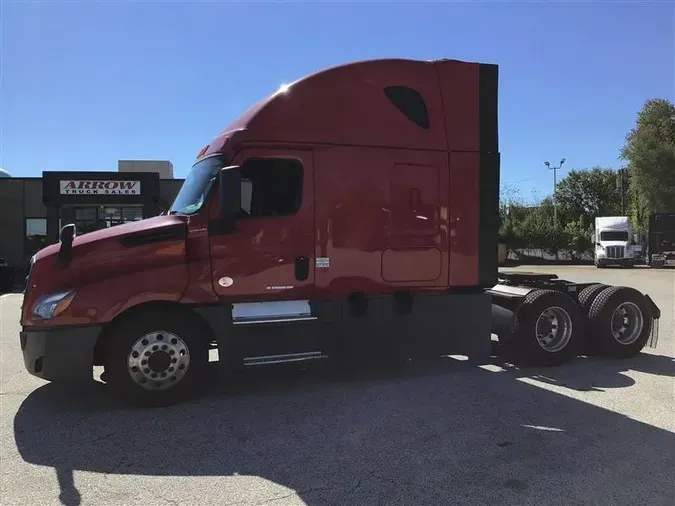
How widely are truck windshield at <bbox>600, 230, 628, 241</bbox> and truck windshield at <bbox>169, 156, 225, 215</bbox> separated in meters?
36.5

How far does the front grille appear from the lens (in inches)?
1432

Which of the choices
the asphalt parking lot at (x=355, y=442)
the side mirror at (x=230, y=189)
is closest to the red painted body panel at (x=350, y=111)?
the side mirror at (x=230, y=189)

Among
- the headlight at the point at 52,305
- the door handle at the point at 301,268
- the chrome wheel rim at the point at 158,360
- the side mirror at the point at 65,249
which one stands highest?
the side mirror at the point at 65,249

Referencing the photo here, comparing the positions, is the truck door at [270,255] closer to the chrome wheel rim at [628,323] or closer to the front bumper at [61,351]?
the front bumper at [61,351]

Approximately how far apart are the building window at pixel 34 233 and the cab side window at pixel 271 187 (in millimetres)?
27628

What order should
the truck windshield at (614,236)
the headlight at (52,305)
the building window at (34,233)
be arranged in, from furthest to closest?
the truck windshield at (614,236) → the building window at (34,233) → the headlight at (52,305)

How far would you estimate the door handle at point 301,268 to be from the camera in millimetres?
6090

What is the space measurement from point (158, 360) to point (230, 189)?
6.15 feet

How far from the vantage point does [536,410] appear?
5.47 metres

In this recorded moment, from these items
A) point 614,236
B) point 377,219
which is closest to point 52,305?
point 377,219

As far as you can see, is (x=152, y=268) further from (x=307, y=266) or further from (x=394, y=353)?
(x=394, y=353)

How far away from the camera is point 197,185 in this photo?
6.20 m

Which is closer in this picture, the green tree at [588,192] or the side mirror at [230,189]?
the side mirror at [230,189]

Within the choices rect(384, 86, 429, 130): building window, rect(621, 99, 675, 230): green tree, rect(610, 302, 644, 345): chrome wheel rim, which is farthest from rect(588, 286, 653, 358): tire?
rect(621, 99, 675, 230): green tree
